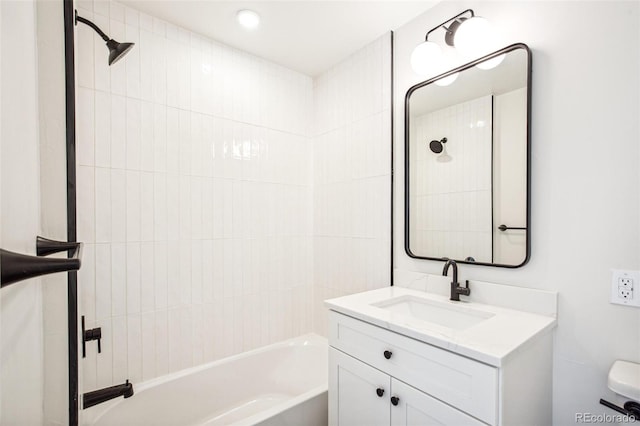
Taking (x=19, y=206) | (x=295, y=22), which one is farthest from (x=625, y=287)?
(x=295, y=22)

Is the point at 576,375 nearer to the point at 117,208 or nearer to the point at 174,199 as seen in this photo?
the point at 174,199

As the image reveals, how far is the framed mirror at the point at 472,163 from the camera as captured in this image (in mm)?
1356

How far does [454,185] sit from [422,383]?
987mm

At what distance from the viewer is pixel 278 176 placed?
2318mm

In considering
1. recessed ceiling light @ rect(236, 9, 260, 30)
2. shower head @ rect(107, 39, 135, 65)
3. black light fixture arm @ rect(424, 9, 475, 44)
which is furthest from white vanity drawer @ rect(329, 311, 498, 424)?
recessed ceiling light @ rect(236, 9, 260, 30)

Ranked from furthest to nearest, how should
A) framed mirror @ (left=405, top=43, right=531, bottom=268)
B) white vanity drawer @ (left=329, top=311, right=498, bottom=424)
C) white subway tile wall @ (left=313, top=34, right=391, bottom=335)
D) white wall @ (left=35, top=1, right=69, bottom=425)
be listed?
white subway tile wall @ (left=313, top=34, right=391, bottom=335) < framed mirror @ (left=405, top=43, right=531, bottom=268) < white vanity drawer @ (left=329, top=311, right=498, bottom=424) < white wall @ (left=35, top=1, right=69, bottom=425)

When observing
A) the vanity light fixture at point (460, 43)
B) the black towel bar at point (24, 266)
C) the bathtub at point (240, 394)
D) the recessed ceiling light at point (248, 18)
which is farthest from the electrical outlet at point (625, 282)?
the recessed ceiling light at point (248, 18)

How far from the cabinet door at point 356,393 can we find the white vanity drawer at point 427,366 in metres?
0.05

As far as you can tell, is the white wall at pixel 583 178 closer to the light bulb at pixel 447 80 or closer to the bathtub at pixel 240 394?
the light bulb at pixel 447 80

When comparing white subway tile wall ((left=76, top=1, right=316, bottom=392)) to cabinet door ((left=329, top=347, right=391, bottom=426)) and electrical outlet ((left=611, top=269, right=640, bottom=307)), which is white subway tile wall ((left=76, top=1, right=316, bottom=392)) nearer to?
cabinet door ((left=329, top=347, right=391, bottom=426))


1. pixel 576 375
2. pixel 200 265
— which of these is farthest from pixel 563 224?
pixel 200 265

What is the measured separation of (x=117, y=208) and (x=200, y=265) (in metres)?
0.57

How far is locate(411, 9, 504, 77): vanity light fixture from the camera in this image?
1.41 meters

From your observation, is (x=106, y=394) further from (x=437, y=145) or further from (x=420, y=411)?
(x=437, y=145)
